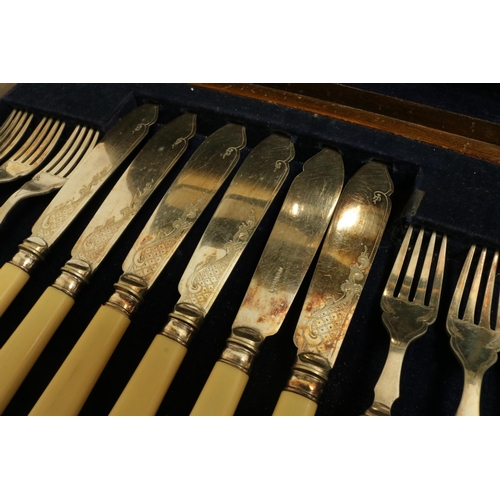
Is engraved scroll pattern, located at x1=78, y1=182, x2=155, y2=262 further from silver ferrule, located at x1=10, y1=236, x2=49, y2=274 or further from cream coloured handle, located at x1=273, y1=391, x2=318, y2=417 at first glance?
cream coloured handle, located at x1=273, y1=391, x2=318, y2=417

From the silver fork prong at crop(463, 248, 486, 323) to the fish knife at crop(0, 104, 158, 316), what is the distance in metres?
1.39

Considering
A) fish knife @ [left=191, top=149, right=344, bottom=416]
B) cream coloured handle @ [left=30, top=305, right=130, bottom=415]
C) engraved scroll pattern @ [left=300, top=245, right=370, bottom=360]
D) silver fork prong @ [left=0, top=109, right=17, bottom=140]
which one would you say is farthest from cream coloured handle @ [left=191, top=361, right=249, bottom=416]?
silver fork prong @ [left=0, top=109, right=17, bottom=140]

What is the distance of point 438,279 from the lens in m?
1.35

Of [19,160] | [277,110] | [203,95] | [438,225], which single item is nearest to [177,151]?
[203,95]

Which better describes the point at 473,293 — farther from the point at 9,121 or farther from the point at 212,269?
the point at 9,121

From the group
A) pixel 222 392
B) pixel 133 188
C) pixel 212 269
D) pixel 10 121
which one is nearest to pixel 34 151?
pixel 10 121

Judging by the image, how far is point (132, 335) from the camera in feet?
4.54

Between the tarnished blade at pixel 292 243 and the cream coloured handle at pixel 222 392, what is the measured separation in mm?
145

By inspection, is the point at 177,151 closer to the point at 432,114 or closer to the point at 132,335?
the point at 132,335

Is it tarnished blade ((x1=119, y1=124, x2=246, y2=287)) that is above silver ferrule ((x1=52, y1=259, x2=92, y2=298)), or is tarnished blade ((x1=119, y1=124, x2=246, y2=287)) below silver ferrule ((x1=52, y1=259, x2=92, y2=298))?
above

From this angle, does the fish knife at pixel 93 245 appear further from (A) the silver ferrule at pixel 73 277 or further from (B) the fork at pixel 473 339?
(B) the fork at pixel 473 339

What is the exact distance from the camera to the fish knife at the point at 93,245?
46.4 inches

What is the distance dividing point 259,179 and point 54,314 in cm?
85

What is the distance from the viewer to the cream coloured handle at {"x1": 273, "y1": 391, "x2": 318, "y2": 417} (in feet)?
3.56
